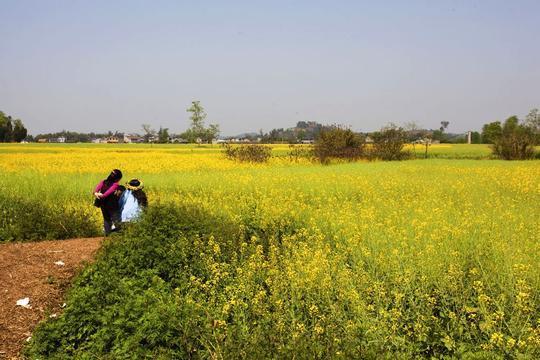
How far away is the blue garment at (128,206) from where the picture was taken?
381 inches

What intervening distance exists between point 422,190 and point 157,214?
1023 centimetres

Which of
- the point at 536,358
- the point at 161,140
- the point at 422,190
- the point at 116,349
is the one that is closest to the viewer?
the point at 536,358

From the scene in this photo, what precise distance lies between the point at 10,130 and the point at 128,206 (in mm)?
108621

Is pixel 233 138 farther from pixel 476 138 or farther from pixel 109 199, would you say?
pixel 109 199

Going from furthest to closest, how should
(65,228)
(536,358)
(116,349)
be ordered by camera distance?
(65,228), (116,349), (536,358)

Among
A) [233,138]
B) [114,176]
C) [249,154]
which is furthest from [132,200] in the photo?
[233,138]

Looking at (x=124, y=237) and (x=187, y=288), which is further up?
(x=124, y=237)

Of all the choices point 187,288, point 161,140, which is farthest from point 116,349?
point 161,140

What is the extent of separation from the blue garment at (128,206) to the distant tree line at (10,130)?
325ft

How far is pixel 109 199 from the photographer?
9656 mm

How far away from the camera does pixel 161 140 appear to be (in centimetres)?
10675

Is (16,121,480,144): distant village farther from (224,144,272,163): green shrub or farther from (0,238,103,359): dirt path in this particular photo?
(0,238,103,359): dirt path

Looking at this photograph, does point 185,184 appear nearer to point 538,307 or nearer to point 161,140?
point 538,307

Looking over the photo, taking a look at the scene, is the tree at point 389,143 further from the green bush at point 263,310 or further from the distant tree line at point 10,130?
the distant tree line at point 10,130
